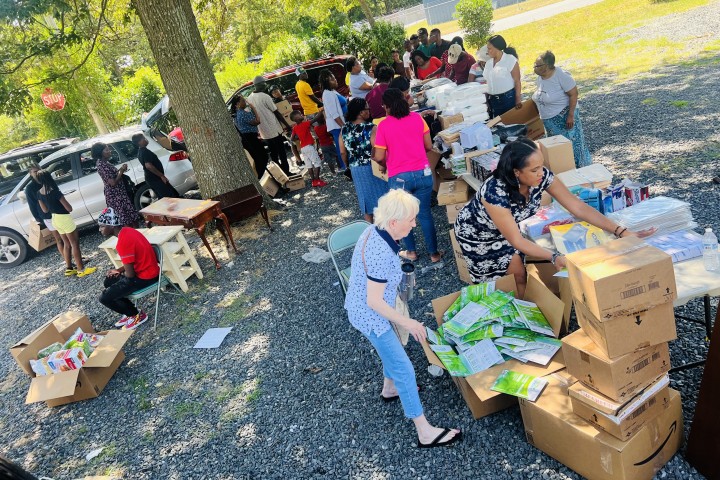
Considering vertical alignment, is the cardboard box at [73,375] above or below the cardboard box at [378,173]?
below

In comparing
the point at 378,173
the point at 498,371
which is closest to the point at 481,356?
the point at 498,371

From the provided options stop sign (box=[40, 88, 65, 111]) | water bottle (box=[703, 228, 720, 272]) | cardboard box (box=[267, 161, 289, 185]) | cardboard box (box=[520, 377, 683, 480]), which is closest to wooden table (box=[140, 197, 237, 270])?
cardboard box (box=[267, 161, 289, 185])

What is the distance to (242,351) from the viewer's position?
4.78m

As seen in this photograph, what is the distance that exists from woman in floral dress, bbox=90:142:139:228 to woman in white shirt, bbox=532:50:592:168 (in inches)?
219

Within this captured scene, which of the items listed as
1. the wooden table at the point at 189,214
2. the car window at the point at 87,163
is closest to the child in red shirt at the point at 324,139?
the wooden table at the point at 189,214

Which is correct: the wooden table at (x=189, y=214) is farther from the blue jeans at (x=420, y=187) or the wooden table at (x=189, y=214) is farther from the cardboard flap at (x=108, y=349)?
the blue jeans at (x=420, y=187)

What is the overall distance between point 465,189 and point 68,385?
429cm

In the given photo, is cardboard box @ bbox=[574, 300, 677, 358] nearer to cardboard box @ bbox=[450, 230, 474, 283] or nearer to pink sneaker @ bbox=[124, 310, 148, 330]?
cardboard box @ bbox=[450, 230, 474, 283]

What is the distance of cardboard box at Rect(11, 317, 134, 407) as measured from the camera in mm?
4465

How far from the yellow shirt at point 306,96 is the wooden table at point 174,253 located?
417cm

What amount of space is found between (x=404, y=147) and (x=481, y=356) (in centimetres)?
222

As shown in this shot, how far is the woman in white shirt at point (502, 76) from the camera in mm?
6699

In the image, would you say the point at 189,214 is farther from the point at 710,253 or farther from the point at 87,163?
the point at 710,253

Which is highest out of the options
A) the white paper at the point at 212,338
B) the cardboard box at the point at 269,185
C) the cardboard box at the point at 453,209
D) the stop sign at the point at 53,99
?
the stop sign at the point at 53,99
